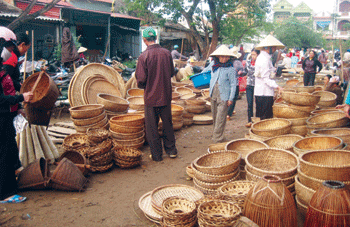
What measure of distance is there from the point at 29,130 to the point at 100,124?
1.26 metres

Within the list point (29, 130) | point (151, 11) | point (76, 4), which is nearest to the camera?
point (29, 130)

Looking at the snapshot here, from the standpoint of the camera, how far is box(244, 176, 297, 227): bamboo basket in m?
2.51

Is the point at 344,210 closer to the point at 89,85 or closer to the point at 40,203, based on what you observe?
the point at 40,203

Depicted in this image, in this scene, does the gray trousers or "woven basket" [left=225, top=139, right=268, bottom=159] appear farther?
the gray trousers

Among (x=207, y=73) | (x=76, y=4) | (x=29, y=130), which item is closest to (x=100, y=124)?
(x=29, y=130)

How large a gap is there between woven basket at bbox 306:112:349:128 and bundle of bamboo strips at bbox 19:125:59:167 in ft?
13.1

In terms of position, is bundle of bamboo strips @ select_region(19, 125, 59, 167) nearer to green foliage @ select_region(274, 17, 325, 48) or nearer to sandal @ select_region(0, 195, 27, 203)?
sandal @ select_region(0, 195, 27, 203)

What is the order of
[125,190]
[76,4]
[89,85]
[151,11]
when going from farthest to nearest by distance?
[151,11] < [76,4] < [89,85] < [125,190]

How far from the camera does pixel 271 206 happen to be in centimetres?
251

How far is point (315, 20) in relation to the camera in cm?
5388

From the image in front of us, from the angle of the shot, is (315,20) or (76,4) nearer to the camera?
(76,4)

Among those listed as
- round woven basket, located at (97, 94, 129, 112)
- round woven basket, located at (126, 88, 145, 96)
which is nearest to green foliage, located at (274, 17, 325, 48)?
round woven basket, located at (126, 88, 145, 96)

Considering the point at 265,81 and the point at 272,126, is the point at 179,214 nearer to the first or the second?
the point at 272,126

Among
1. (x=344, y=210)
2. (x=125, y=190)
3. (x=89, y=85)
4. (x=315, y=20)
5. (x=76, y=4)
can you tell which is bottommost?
(x=125, y=190)
